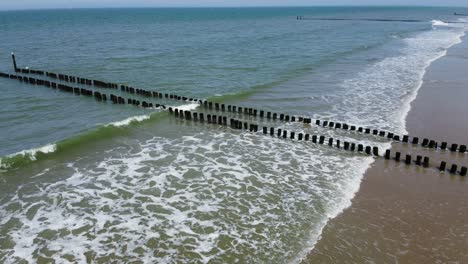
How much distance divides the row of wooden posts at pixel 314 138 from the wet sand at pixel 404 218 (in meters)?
0.40

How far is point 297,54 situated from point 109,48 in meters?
28.2

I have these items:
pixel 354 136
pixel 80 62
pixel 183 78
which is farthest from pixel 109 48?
pixel 354 136

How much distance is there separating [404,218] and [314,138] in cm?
707

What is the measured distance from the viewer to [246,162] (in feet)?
54.7

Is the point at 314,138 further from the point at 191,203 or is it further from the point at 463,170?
the point at 191,203

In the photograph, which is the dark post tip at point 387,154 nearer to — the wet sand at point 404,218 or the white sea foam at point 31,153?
the wet sand at point 404,218

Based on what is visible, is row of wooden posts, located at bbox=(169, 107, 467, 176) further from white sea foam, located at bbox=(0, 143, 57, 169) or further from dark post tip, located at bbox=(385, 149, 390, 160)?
white sea foam, located at bbox=(0, 143, 57, 169)

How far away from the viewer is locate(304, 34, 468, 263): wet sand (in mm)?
10508

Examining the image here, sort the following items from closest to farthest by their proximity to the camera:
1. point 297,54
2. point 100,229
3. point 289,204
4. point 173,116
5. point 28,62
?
point 100,229, point 289,204, point 173,116, point 28,62, point 297,54

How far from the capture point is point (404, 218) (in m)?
12.2

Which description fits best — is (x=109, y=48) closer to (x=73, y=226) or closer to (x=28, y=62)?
(x=28, y=62)

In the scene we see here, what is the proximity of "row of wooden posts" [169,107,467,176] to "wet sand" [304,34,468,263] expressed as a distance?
0.40 metres

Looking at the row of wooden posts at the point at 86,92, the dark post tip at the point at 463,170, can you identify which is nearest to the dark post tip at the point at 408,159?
the dark post tip at the point at 463,170

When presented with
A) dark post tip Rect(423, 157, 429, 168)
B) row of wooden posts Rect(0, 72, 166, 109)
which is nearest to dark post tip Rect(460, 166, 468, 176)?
dark post tip Rect(423, 157, 429, 168)
